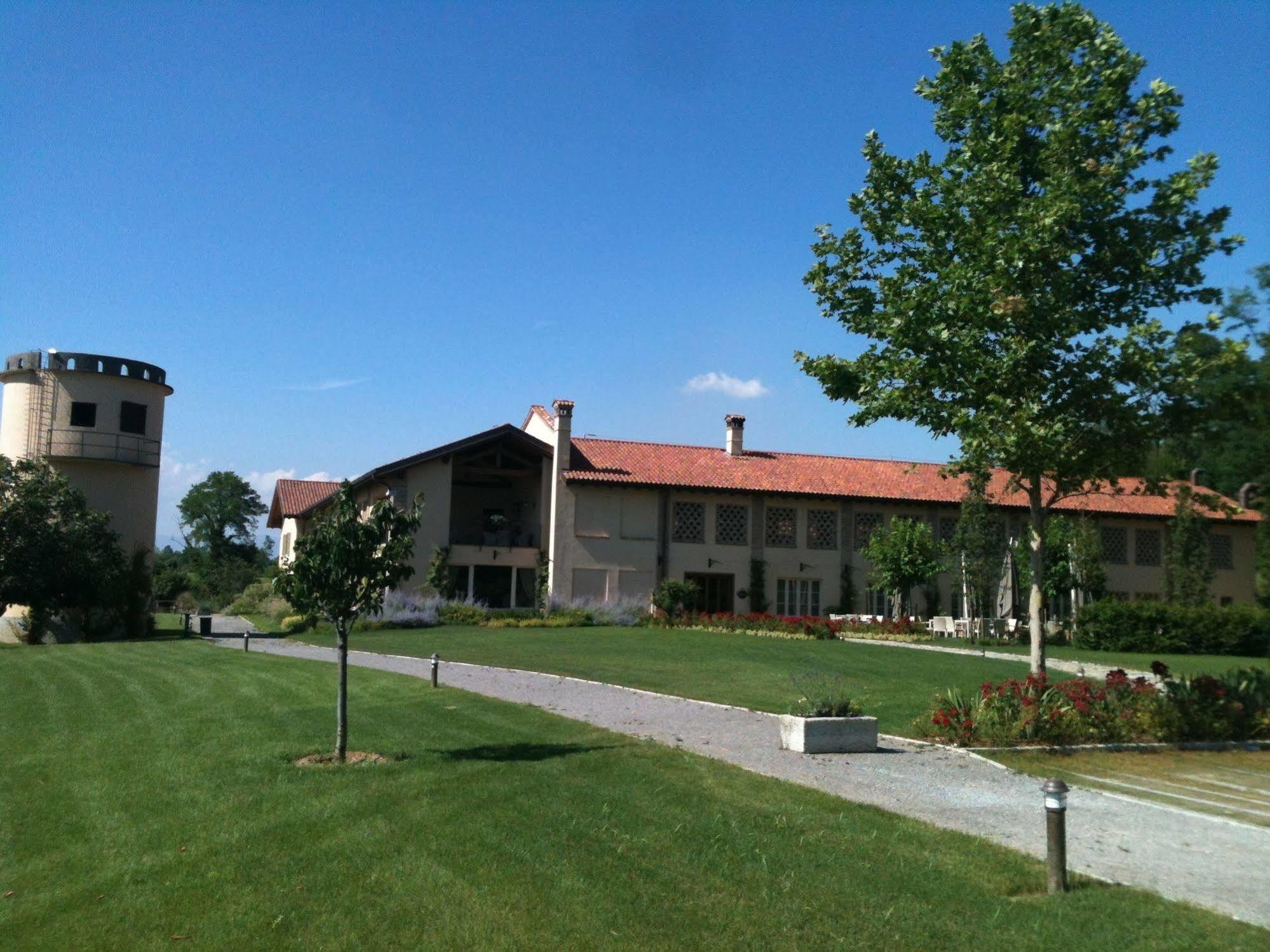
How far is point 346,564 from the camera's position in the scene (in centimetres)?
1112

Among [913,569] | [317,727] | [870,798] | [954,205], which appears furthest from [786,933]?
[913,569]

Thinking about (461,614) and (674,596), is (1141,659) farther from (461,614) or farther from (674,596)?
(461,614)

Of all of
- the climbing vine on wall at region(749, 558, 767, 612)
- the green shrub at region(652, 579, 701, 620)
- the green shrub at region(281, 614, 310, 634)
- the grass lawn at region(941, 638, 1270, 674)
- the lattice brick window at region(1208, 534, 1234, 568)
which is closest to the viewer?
the grass lawn at region(941, 638, 1270, 674)

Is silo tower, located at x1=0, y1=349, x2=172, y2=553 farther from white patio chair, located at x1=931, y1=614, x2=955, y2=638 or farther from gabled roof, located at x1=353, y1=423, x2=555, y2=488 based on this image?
white patio chair, located at x1=931, y1=614, x2=955, y2=638

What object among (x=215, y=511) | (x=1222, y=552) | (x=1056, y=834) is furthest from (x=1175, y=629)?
(x=215, y=511)

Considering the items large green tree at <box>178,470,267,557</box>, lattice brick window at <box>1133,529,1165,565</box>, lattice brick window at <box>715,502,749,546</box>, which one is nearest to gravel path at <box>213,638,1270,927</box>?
lattice brick window at <box>715,502,749,546</box>

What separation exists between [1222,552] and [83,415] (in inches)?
1614

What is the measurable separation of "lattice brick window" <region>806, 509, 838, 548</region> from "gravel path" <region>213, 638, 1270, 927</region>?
21853 millimetres

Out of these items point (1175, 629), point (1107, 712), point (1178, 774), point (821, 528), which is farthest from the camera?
point (821, 528)

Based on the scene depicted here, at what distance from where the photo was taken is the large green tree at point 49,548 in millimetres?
31016

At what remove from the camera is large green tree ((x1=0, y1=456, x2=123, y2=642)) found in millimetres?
31016

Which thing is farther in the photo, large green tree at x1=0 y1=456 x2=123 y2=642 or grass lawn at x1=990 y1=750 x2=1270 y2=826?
large green tree at x1=0 y1=456 x2=123 y2=642

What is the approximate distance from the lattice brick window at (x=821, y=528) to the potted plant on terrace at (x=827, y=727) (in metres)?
24.9

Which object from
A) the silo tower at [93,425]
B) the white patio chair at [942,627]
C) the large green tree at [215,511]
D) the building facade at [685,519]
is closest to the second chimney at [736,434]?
the building facade at [685,519]
